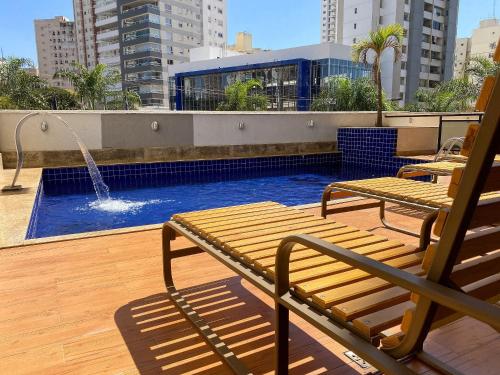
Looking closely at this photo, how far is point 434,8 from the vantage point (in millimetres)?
52656

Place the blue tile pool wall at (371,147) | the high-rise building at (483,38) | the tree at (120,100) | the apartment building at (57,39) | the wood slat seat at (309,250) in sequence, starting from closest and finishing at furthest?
1. the wood slat seat at (309,250)
2. the blue tile pool wall at (371,147)
3. the tree at (120,100)
4. the high-rise building at (483,38)
5. the apartment building at (57,39)

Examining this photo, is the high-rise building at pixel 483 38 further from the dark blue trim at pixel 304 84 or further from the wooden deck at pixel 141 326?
the wooden deck at pixel 141 326

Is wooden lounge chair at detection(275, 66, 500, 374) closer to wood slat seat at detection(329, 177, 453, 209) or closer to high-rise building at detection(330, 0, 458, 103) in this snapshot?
wood slat seat at detection(329, 177, 453, 209)

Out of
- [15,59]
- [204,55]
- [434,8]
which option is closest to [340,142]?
[15,59]

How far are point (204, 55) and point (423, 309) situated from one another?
5784 cm

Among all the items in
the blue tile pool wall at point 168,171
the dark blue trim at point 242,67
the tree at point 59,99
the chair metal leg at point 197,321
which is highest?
the dark blue trim at point 242,67

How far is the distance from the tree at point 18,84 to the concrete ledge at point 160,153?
870 inches

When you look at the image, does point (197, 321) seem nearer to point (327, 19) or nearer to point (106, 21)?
point (106, 21)

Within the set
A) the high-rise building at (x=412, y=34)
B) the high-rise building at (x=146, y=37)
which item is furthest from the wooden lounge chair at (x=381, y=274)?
the high-rise building at (x=146, y=37)

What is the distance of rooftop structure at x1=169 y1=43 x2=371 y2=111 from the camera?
115 ft

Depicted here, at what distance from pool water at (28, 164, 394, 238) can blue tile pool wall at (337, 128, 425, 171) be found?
319 mm

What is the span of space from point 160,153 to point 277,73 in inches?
1230

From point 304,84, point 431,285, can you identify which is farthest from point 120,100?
point 431,285

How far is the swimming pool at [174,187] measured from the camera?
5.87 meters
